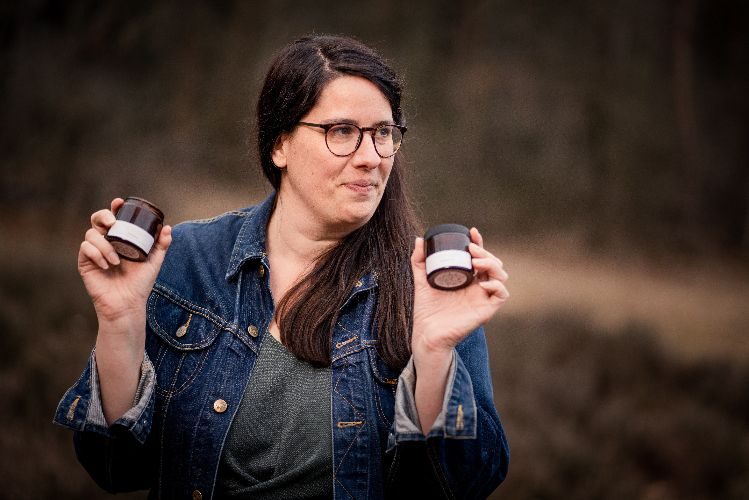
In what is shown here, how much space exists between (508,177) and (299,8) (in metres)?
2.38

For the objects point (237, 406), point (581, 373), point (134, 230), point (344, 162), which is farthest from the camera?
point (581, 373)

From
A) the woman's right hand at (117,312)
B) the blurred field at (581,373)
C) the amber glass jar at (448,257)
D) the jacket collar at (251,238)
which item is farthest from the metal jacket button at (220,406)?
the blurred field at (581,373)

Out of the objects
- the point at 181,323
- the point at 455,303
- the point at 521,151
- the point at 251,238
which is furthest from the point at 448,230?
the point at 521,151

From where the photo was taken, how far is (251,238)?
8.42 feet

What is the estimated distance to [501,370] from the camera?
6371 mm

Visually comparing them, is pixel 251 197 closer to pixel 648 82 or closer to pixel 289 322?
pixel 648 82

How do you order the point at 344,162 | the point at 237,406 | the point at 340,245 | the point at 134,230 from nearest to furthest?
the point at 134,230 → the point at 237,406 → the point at 344,162 → the point at 340,245

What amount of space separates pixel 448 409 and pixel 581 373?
15.2 ft

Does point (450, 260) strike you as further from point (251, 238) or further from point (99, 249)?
point (99, 249)

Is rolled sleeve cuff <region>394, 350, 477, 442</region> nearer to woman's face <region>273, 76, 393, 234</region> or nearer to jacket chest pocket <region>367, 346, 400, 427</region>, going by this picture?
jacket chest pocket <region>367, 346, 400, 427</region>

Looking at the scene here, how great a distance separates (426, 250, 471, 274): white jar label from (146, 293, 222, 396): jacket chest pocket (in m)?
0.69

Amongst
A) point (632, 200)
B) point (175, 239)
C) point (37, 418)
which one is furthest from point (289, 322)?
point (632, 200)

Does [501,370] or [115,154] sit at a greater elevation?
[115,154]

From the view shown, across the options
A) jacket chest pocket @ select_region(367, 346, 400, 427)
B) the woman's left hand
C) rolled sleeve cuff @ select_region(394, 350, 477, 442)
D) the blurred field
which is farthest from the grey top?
the blurred field
